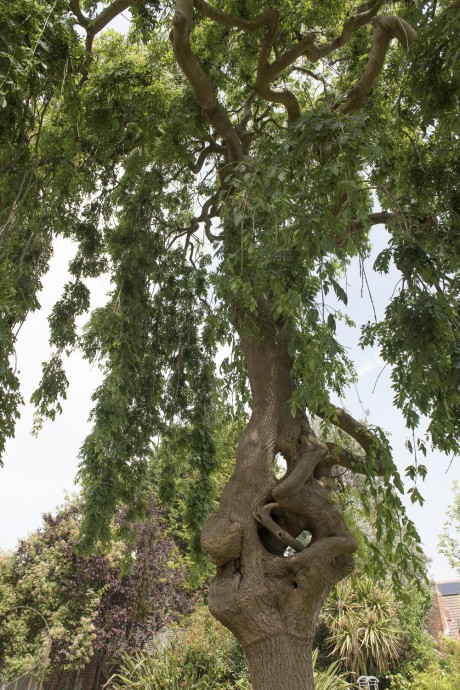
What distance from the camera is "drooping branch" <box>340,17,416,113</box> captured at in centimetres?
386

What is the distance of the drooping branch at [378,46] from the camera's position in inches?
152

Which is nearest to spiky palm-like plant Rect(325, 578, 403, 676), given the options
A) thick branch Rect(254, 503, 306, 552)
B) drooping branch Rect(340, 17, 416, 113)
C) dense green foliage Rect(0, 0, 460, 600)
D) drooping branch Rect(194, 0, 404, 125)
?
dense green foliage Rect(0, 0, 460, 600)

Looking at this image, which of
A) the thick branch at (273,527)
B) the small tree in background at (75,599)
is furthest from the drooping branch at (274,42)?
the small tree in background at (75,599)

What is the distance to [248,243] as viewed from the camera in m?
3.40

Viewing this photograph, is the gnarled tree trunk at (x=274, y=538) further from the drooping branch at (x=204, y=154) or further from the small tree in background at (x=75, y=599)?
the small tree in background at (x=75, y=599)

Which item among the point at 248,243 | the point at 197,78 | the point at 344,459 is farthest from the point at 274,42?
the point at 344,459

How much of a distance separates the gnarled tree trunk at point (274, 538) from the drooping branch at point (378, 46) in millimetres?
1874

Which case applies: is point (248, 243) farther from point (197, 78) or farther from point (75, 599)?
point (75, 599)

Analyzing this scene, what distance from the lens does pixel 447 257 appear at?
4.13 metres

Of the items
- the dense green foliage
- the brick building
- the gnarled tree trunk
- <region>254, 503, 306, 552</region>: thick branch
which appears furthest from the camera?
the brick building

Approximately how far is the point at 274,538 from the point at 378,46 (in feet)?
12.5

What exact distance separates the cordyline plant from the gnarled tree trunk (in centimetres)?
2

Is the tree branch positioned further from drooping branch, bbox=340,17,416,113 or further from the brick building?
the brick building

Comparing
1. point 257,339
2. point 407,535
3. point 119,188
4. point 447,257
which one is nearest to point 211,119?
point 119,188
